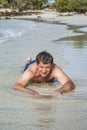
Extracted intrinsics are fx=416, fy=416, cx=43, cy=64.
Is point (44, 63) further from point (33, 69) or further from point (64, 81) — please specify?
point (64, 81)

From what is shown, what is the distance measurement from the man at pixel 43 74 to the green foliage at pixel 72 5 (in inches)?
2985

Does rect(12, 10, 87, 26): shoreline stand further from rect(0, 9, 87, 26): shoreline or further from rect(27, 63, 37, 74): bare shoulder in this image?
rect(27, 63, 37, 74): bare shoulder

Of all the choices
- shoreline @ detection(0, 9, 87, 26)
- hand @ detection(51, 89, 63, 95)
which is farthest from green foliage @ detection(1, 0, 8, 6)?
hand @ detection(51, 89, 63, 95)

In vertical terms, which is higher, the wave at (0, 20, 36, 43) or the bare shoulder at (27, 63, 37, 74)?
the bare shoulder at (27, 63, 37, 74)

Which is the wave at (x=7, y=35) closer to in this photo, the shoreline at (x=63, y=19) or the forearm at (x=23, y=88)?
the forearm at (x=23, y=88)

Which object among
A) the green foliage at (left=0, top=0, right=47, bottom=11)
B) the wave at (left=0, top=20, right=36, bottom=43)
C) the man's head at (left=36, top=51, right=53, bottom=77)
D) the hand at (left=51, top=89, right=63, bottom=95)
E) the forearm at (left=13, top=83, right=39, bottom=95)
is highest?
the man's head at (left=36, top=51, right=53, bottom=77)

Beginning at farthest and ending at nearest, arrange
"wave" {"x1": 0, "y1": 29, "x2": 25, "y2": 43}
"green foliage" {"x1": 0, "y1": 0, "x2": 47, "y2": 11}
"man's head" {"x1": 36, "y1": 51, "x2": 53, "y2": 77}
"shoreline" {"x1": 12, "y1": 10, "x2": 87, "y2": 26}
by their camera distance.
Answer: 1. "green foliage" {"x1": 0, "y1": 0, "x2": 47, "y2": 11}
2. "shoreline" {"x1": 12, "y1": 10, "x2": 87, "y2": 26}
3. "wave" {"x1": 0, "y1": 29, "x2": 25, "y2": 43}
4. "man's head" {"x1": 36, "y1": 51, "x2": 53, "y2": 77}

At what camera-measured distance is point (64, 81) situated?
677cm

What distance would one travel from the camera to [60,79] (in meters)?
6.83

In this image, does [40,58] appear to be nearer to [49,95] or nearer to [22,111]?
[49,95]

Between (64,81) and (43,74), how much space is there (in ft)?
1.33

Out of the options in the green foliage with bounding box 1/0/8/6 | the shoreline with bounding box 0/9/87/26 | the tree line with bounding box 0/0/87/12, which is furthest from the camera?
the green foliage with bounding box 1/0/8/6

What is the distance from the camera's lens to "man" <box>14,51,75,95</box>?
6.42m

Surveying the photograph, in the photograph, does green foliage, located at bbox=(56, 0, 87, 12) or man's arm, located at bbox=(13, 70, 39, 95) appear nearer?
man's arm, located at bbox=(13, 70, 39, 95)
